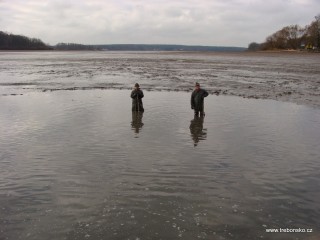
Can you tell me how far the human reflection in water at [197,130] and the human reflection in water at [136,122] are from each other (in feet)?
6.51

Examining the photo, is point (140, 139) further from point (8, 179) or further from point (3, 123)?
point (3, 123)

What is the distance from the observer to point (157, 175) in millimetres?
8836

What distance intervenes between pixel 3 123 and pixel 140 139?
6016 millimetres

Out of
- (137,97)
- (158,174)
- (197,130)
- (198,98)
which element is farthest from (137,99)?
(158,174)

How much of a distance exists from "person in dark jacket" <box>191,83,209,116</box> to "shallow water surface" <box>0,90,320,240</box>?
47 cm

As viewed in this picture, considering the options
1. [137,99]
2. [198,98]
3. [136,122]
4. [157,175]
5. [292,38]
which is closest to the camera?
[157,175]

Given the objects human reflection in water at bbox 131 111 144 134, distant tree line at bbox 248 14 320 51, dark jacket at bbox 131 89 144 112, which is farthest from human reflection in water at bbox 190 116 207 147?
distant tree line at bbox 248 14 320 51

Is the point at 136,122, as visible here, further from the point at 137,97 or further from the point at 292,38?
the point at 292,38

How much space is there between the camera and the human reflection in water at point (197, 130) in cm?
1224

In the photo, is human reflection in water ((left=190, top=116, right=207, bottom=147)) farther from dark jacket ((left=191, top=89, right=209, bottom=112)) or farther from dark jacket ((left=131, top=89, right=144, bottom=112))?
dark jacket ((left=131, top=89, right=144, bottom=112))

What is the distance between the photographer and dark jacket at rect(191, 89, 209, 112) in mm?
15133

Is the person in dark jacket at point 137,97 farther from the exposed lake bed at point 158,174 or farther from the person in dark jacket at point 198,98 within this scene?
the person in dark jacket at point 198,98

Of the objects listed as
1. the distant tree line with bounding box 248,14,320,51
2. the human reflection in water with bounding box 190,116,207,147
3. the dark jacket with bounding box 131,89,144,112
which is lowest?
the human reflection in water with bounding box 190,116,207,147

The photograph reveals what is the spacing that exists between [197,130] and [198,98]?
234cm
